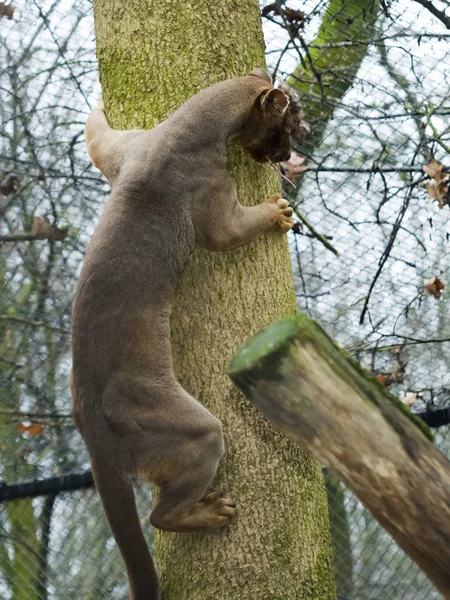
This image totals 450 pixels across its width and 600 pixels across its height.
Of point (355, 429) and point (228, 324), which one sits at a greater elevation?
point (228, 324)

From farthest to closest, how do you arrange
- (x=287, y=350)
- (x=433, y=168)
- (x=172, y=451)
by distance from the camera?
(x=433, y=168)
(x=172, y=451)
(x=287, y=350)

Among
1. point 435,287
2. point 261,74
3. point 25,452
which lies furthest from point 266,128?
point 25,452

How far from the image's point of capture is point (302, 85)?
219 inches

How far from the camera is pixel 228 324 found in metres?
2.94

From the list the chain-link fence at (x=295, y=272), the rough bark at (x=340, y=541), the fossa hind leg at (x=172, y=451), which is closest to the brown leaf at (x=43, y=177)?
the chain-link fence at (x=295, y=272)

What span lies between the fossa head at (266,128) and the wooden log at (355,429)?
55.3 inches

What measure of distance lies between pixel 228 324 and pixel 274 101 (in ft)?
3.13

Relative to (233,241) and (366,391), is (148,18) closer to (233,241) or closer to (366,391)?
(233,241)

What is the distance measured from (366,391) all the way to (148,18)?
6.34 ft

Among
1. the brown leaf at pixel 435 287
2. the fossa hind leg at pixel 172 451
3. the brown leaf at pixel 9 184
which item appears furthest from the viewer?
the brown leaf at pixel 9 184

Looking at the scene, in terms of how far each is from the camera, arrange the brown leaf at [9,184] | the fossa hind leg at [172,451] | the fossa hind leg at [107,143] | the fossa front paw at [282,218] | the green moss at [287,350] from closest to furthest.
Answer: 1. the green moss at [287,350]
2. the fossa hind leg at [172,451]
3. the fossa front paw at [282,218]
4. the fossa hind leg at [107,143]
5. the brown leaf at [9,184]

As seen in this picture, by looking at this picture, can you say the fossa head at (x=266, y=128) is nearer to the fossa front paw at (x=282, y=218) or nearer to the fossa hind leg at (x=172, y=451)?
the fossa front paw at (x=282, y=218)

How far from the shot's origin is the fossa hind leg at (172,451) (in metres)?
2.69

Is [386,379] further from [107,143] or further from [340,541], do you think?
[107,143]
